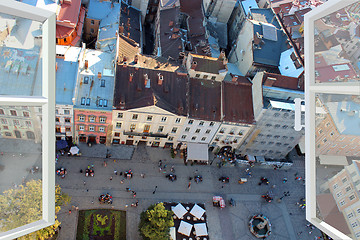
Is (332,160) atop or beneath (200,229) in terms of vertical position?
atop

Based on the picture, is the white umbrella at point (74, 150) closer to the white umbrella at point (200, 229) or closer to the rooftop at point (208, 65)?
the white umbrella at point (200, 229)

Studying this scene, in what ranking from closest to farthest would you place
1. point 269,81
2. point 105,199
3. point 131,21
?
point 105,199, point 269,81, point 131,21

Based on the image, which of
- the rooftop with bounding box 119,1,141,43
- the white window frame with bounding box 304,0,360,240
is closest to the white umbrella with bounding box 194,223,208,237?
the white window frame with bounding box 304,0,360,240

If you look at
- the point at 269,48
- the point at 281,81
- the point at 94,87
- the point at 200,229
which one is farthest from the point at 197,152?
the point at 269,48

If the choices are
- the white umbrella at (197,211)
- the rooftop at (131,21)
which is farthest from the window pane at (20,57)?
the rooftop at (131,21)

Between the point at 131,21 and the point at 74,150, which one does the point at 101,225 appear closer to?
the point at 74,150

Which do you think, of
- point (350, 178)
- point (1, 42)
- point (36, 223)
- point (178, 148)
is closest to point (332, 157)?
point (350, 178)
